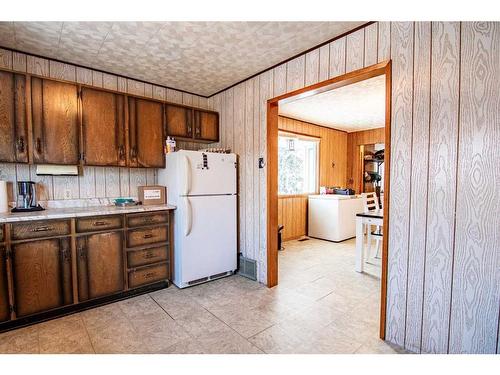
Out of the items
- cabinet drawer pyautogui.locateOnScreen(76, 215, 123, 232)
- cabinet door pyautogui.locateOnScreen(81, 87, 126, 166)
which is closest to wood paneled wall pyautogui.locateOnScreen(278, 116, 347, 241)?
cabinet door pyautogui.locateOnScreen(81, 87, 126, 166)

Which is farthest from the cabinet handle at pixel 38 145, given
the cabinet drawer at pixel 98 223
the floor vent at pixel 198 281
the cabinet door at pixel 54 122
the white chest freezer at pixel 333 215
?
the white chest freezer at pixel 333 215

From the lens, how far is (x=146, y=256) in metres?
2.68

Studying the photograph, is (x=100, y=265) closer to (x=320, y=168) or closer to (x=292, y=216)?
(x=292, y=216)

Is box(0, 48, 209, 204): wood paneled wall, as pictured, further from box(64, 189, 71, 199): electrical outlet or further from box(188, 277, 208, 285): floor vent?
box(188, 277, 208, 285): floor vent

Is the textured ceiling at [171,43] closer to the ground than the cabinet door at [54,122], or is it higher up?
higher up

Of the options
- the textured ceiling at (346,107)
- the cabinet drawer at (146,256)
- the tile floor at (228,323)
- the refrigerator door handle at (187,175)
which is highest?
the textured ceiling at (346,107)

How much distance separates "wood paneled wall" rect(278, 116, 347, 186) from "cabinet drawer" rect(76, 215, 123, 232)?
3.56 m

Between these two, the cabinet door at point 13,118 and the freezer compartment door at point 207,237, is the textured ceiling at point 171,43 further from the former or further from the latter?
the freezer compartment door at point 207,237

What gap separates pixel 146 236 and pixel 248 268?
1.28 m

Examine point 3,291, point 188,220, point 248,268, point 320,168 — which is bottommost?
point 248,268

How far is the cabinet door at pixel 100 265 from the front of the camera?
2307 millimetres

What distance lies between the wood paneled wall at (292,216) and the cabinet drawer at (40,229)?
3.42m

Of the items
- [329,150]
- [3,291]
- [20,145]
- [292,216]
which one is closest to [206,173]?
[20,145]
